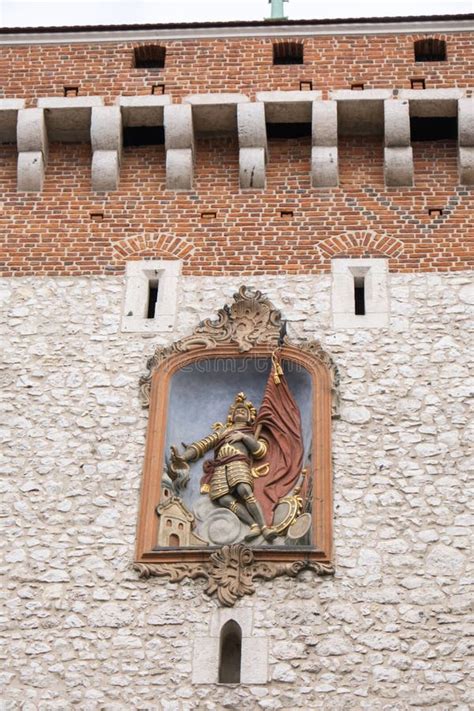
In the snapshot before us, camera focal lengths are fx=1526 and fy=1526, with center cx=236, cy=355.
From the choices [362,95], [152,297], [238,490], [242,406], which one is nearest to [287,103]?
[362,95]

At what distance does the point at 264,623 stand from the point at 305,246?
3.95 m

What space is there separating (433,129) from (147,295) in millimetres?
3480

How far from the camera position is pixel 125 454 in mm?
13062

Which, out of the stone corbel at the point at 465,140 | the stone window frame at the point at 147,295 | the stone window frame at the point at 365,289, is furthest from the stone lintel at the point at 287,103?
the stone window frame at the point at 147,295

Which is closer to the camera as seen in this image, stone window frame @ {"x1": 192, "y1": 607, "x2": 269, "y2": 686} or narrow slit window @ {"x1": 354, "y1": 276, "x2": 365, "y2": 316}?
stone window frame @ {"x1": 192, "y1": 607, "x2": 269, "y2": 686}

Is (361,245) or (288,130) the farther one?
(288,130)

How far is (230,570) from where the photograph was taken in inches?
484

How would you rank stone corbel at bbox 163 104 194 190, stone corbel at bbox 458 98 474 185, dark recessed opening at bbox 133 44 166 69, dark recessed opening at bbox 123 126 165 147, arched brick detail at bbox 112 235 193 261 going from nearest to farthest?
1. arched brick detail at bbox 112 235 193 261
2. stone corbel at bbox 458 98 474 185
3. stone corbel at bbox 163 104 194 190
4. dark recessed opening at bbox 123 126 165 147
5. dark recessed opening at bbox 133 44 166 69

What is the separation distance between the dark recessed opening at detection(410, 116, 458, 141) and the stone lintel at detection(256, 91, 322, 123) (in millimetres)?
1034

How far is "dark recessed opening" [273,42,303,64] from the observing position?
15641 mm

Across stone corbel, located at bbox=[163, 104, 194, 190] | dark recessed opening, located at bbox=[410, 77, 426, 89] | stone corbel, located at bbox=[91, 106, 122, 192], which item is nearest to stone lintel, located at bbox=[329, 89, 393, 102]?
dark recessed opening, located at bbox=[410, 77, 426, 89]

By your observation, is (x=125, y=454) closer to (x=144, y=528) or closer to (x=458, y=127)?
(x=144, y=528)

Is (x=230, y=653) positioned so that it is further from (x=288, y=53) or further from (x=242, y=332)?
(x=288, y=53)

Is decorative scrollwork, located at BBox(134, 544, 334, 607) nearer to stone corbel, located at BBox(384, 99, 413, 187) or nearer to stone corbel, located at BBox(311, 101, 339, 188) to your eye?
stone corbel, located at BBox(311, 101, 339, 188)
